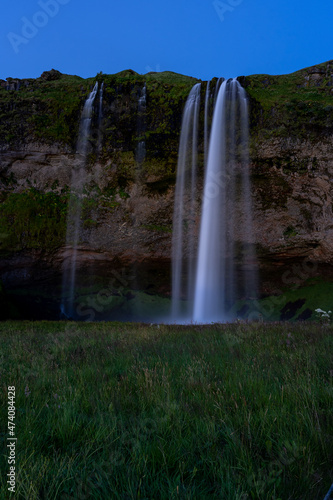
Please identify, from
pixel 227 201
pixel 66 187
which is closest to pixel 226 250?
pixel 227 201

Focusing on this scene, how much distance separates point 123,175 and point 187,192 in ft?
16.2

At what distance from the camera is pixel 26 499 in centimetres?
147

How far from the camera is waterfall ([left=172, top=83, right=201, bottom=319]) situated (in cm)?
1877

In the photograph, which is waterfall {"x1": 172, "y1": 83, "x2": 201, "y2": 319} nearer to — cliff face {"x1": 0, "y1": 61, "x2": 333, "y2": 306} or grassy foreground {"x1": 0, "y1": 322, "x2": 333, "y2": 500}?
cliff face {"x1": 0, "y1": 61, "x2": 333, "y2": 306}

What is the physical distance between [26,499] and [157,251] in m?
18.8

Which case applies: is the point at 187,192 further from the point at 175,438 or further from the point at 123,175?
the point at 175,438

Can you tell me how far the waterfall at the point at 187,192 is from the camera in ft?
61.6

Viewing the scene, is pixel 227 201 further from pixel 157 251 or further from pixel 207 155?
pixel 157 251

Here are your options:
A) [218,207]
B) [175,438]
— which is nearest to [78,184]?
[218,207]

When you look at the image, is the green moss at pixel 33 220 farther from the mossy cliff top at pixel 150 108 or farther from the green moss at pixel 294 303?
the green moss at pixel 294 303

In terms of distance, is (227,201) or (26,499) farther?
(227,201)

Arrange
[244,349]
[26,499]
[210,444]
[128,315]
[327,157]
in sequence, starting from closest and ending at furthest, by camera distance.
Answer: [26,499] → [210,444] → [244,349] → [327,157] → [128,315]

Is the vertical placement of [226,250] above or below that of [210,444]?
above

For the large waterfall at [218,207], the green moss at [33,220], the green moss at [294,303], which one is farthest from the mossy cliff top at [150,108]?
the green moss at [294,303]
